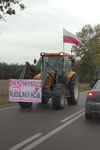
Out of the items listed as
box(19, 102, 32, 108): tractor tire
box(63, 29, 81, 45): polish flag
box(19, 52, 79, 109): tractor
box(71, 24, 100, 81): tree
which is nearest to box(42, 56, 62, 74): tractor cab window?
box(19, 52, 79, 109): tractor

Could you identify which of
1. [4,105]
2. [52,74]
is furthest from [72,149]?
[4,105]

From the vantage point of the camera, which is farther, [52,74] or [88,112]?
[52,74]

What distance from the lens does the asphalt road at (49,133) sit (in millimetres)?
6801

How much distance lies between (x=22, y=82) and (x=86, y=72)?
40634 millimetres

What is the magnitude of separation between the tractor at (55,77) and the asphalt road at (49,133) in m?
2.21

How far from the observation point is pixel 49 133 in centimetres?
814

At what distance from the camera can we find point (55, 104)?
13258 millimetres

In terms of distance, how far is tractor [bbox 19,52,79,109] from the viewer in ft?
44.0

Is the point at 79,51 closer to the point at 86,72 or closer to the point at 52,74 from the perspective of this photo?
the point at 86,72

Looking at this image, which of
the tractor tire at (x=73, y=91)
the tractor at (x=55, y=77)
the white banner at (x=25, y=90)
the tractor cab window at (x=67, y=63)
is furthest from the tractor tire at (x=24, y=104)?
the tractor cab window at (x=67, y=63)

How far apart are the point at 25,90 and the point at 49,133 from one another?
5697 mm

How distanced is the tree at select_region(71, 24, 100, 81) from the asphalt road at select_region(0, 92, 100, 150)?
42358mm

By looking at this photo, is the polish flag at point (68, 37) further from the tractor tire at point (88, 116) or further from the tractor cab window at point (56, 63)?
the tractor tire at point (88, 116)

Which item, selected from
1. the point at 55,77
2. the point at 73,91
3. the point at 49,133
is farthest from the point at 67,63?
the point at 49,133
